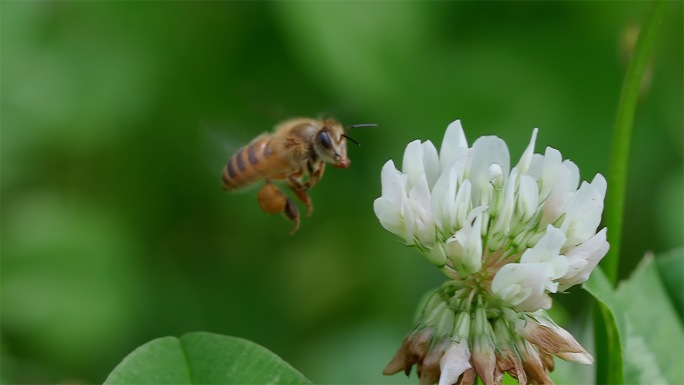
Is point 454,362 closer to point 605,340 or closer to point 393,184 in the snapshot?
point 393,184

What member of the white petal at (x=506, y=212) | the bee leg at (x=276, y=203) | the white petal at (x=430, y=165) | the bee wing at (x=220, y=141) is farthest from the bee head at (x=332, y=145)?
the white petal at (x=506, y=212)

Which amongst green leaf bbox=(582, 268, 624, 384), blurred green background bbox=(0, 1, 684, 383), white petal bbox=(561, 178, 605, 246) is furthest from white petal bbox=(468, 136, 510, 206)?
blurred green background bbox=(0, 1, 684, 383)

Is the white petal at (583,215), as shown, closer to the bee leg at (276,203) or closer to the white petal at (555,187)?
the white petal at (555,187)

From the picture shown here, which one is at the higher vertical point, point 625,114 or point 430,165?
point 625,114

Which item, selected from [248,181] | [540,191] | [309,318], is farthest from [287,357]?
[540,191]

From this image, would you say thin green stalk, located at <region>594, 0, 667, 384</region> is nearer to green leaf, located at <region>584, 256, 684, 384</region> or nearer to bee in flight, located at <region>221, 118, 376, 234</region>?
green leaf, located at <region>584, 256, 684, 384</region>

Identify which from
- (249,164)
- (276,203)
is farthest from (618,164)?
(249,164)
